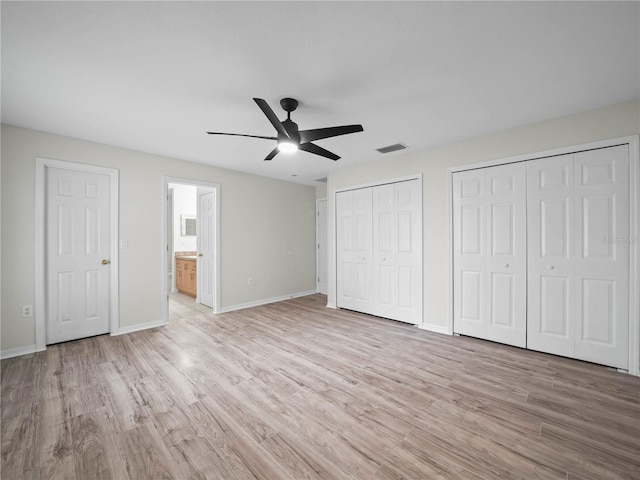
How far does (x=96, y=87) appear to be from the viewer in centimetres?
228

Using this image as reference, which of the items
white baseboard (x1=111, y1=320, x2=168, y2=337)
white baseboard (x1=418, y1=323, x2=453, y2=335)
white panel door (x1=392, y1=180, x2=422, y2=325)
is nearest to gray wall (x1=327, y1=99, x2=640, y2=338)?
white baseboard (x1=418, y1=323, x2=453, y2=335)

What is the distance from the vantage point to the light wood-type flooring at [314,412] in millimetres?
1538

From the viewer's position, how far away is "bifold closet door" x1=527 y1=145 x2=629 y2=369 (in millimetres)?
2607

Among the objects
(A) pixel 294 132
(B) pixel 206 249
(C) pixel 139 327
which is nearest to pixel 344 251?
(B) pixel 206 249

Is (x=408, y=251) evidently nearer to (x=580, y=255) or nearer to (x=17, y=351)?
(x=580, y=255)

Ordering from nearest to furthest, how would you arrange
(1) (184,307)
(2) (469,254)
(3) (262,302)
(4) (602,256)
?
(4) (602,256)
(2) (469,254)
(1) (184,307)
(3) (262,302)

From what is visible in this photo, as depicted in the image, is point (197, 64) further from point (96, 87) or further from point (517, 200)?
point (517, 200)

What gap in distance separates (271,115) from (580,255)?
3397 millimetres

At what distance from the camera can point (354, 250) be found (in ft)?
15.8

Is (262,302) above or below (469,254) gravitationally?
below

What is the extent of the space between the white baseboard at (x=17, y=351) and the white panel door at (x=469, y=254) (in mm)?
5179

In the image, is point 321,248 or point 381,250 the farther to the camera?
point 321,248

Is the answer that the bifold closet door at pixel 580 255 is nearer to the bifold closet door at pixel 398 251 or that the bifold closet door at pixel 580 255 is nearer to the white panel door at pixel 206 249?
the bifold closet door at pixel 398 251

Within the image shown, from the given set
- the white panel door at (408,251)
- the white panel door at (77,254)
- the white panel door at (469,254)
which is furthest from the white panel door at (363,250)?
the white panel door at (77,254)
